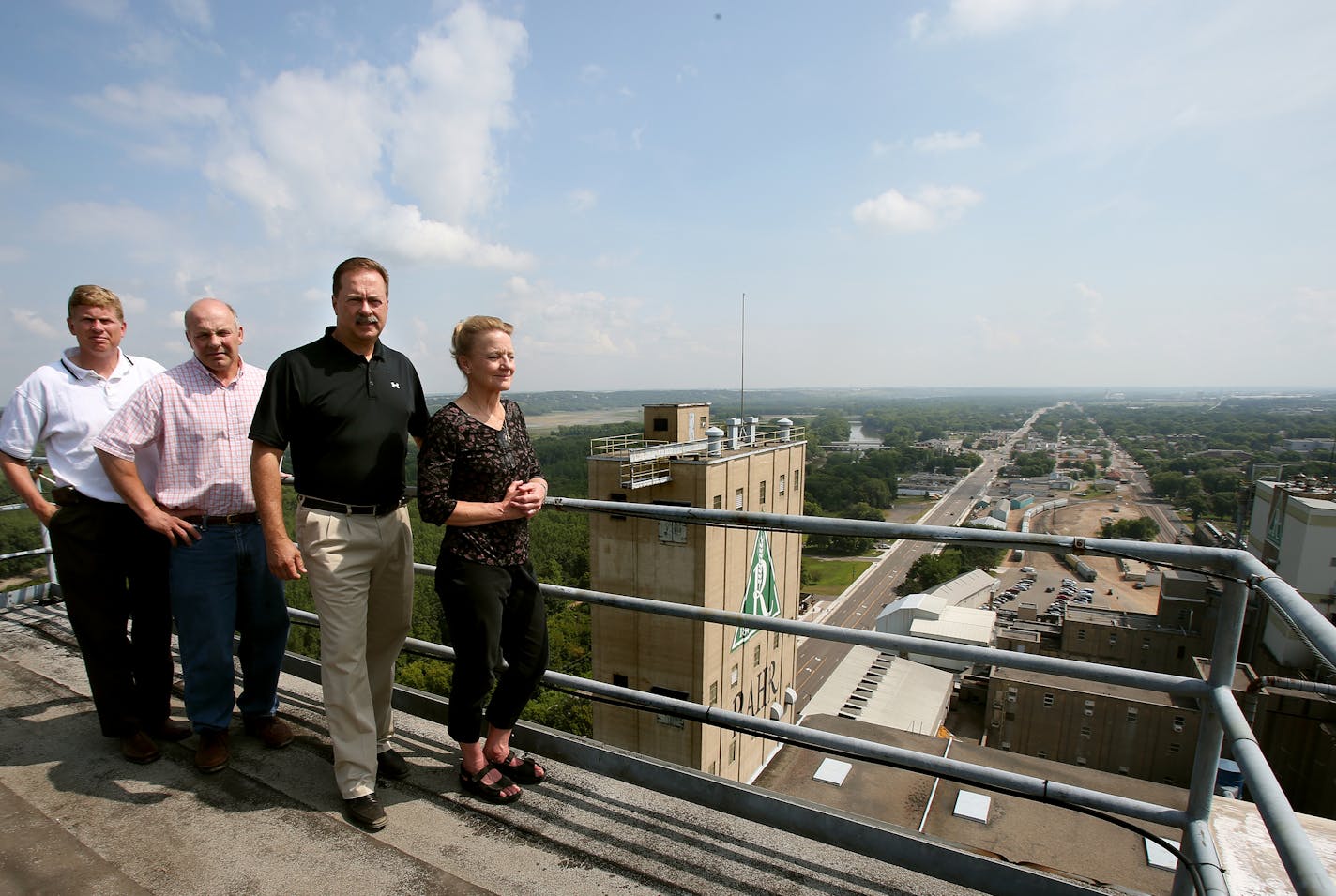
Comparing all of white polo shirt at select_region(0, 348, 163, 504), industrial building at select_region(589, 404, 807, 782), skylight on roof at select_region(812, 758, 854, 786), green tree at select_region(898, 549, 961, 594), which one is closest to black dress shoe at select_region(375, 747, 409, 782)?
white polo shirt at select_region(0, 348, 163, 504)

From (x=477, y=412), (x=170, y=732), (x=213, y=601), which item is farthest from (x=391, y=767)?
(x=477, y=412)

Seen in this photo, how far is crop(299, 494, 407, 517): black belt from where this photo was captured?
2291mm

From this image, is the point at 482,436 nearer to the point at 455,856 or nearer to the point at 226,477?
the point at 226,477

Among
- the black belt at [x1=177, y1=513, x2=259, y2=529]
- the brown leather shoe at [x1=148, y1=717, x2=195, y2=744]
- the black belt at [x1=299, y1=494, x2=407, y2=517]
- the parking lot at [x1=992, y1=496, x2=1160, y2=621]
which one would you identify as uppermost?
the black belt at [x1=299, y1=494, x2=407, y2=517]

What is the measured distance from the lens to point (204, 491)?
8.34ft

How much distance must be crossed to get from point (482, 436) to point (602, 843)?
1349 millimetres

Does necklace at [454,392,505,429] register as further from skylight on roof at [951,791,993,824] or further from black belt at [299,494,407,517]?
skylight on roof at [951,791,993,824]

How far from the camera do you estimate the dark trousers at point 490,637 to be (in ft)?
7.40

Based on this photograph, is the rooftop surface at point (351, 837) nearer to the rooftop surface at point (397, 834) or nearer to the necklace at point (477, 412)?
the rooftop surface at point (397, 834)

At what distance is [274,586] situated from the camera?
108 inches

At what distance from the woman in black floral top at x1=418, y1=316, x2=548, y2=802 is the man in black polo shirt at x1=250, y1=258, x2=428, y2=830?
0.74 ft

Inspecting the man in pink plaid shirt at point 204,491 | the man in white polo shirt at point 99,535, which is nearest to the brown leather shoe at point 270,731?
the man in pink plaid shirt at point 204,491

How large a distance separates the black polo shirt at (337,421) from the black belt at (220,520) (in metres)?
0.50

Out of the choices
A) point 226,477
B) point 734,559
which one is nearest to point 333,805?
point 226,477
